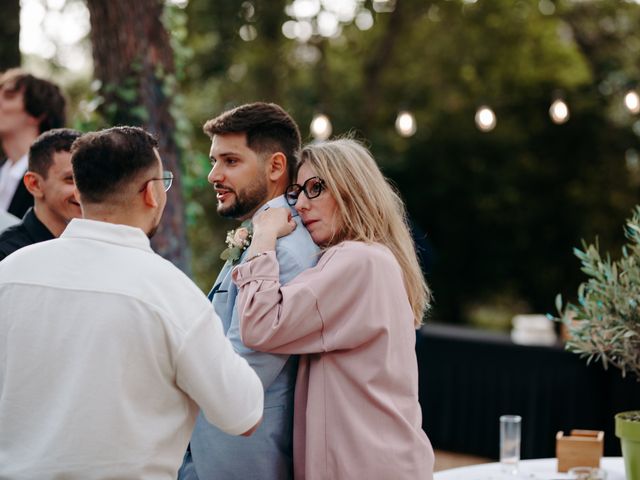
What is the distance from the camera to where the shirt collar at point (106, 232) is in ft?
6.79

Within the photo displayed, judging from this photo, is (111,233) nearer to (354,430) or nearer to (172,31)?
(354,430)

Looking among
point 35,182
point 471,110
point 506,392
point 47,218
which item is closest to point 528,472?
point 47,218

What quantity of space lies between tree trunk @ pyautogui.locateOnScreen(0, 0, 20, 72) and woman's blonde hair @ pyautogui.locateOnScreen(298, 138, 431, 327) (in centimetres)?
391

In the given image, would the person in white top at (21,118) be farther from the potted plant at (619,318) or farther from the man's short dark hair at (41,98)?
the potted plant at (619,318)

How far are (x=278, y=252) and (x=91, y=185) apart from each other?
0.72 meters

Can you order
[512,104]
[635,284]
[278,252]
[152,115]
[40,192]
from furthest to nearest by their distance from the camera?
[512,104]
[152,115]
[40,192]
[635,284]
[278,252]

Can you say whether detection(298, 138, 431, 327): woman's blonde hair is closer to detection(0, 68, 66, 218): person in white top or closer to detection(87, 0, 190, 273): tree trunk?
detection(0, 68, 66, 218): person in white top

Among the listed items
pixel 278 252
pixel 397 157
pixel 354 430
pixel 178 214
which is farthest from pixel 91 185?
pixel 397 157

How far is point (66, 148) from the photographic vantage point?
3293 millimetres

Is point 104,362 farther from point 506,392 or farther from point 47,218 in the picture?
point 506,392

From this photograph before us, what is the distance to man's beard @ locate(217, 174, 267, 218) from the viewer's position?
2857mm

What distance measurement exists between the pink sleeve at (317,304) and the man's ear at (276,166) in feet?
1.39

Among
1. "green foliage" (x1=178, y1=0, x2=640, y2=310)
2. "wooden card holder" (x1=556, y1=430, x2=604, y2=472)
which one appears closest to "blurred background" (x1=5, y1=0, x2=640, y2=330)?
"green foliage" (x1=178, y1=0, x2=640, y2=310)

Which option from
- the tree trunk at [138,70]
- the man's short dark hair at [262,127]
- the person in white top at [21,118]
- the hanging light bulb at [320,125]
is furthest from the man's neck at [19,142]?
the hanging light bulb at [320,125]
